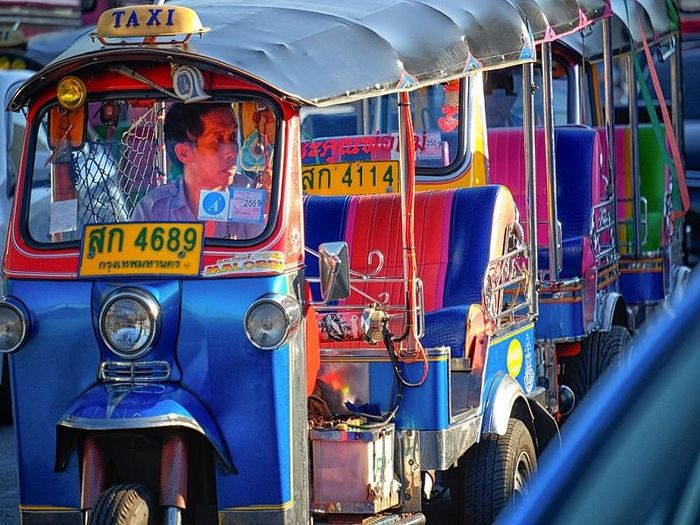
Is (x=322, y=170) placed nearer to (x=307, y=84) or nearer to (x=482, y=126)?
(x=482, y=126)

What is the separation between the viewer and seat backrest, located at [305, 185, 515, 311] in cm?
630

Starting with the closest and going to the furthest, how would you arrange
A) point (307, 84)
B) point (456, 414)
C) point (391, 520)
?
point (307, 84), point (391, 520), point (456, 414)

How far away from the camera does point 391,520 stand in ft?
17.3

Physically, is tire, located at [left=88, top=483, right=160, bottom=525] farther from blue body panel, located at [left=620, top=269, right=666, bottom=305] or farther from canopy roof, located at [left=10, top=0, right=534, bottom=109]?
blue body panel, located at [left=620, top=269, right=666, bottom=305]

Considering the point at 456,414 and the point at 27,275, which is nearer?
the point at 27,275

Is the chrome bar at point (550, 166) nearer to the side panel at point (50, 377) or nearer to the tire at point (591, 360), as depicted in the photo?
the tire at point (591, 360)

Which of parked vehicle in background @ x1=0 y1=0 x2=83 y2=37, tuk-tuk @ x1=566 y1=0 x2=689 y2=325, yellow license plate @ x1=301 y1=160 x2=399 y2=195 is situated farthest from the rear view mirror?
parked vehicle in background @ x1=0 y1=0 x2=83 y2=37

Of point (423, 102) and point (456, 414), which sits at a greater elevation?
point (423, 102)

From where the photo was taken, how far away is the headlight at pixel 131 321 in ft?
15.6

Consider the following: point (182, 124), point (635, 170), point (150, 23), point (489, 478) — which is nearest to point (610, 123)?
point (635, 170)

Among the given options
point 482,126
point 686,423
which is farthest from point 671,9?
point 686,423

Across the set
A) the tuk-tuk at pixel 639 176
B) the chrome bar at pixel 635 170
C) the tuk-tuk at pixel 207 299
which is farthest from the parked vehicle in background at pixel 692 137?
the tuk-tuk at pixel 207 299

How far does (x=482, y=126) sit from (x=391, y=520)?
10.0 ft

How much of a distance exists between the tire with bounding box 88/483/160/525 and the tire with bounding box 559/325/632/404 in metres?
4.12
